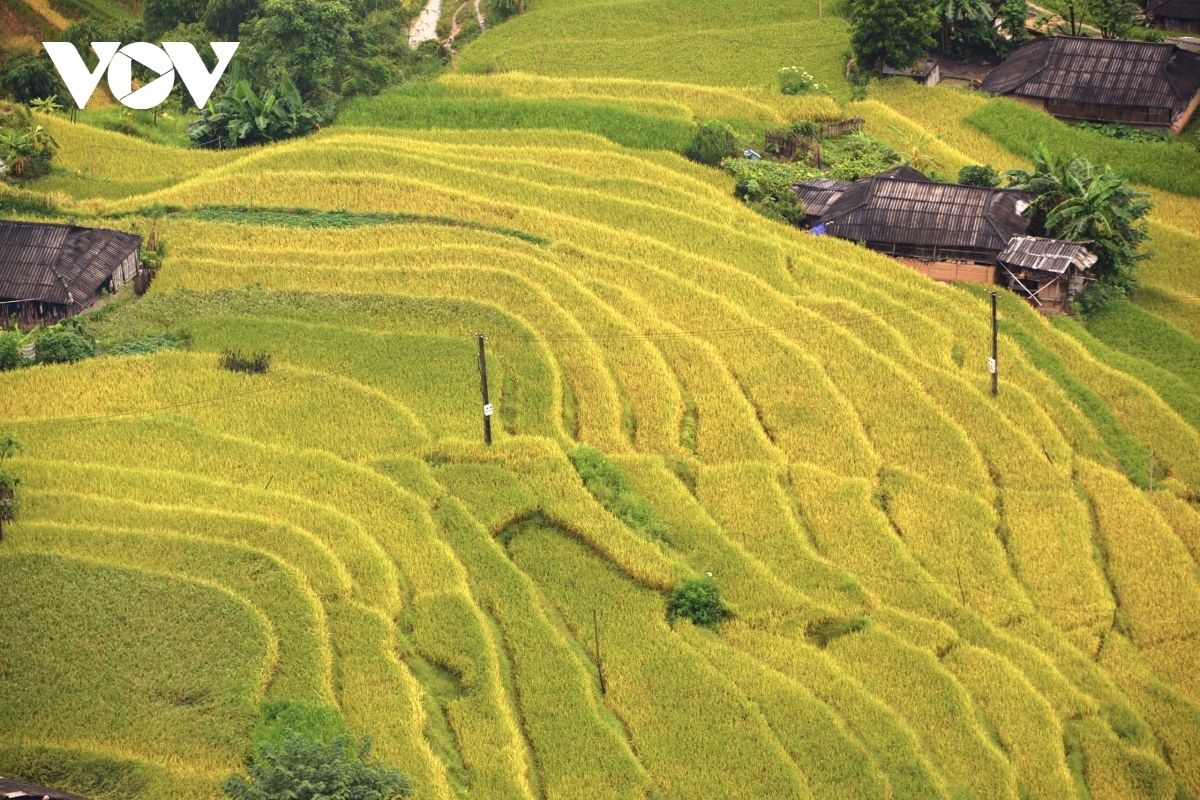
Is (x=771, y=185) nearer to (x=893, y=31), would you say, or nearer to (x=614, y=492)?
(x=893, y=31)

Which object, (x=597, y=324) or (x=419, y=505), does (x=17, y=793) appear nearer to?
(x=419, y=505)

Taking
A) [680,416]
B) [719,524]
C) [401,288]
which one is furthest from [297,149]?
[719,524]

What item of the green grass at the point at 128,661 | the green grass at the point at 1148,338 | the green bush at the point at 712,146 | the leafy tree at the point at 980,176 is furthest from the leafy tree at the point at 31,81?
the green grass at the point at 1148,338

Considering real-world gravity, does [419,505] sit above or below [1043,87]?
below

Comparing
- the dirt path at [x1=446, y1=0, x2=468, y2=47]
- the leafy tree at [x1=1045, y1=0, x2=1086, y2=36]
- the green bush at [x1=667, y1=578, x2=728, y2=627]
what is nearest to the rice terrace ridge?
the green bush at [x1=667, y1=578, x2=728, y2=627]

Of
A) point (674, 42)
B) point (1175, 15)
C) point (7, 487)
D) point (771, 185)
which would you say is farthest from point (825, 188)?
point (7, 487)

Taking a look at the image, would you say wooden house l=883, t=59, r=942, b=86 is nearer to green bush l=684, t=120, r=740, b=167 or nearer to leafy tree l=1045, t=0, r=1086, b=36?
leafy tree l=1045, t=0, r=1086, b=36

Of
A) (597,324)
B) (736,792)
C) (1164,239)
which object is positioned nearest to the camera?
(736,792)
